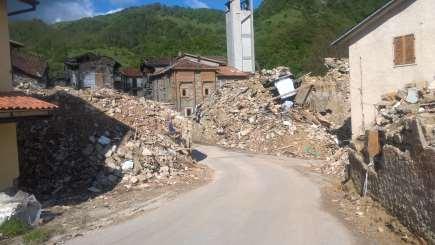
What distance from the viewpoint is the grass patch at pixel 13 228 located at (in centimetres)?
1063

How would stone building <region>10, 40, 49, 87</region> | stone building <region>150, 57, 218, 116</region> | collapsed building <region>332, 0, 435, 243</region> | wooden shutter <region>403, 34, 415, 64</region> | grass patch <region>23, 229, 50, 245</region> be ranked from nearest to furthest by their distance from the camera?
collapsed building <region>332, 0, 435, 243</region> < grass patch <region>23, 229, 50, 245</region> < wooden shutter <region>403, 34, 415, 64</region> < stone building <region>10, 40, 49, 87</region> < stone building <region>150, 57, 218, 116</region>

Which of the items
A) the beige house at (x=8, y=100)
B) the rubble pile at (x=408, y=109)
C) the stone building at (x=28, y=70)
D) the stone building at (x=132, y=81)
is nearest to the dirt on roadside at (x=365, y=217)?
the rubble pile at (x=408, y=109)

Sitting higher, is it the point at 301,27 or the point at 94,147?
the point at 301,27

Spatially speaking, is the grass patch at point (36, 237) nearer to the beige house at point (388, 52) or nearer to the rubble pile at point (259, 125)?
the beige house at point (388, 52)

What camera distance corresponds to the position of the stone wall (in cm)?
952

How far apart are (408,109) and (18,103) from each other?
11.6 m

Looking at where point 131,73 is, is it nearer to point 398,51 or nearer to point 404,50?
point 398,51

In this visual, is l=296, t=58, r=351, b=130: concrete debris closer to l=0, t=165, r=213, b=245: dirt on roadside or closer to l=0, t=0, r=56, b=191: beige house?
l=0, t=165, r=213, b=245: dirt on roadside

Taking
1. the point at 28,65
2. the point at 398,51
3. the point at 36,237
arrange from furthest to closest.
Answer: the point at 28,65, the point at 398,51, the point at 36,237

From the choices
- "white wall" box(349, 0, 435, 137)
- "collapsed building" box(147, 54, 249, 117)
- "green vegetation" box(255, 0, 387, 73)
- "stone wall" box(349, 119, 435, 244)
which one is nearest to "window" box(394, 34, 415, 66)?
"white wall" box(349, 0, 435, 137)

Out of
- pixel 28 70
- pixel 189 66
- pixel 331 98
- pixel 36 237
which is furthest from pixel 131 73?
pixel 36 237

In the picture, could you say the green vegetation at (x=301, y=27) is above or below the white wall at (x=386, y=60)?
above

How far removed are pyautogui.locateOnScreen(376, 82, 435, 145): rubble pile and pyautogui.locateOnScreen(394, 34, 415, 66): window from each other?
1110 millimetres

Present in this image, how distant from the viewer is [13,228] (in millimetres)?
10766
